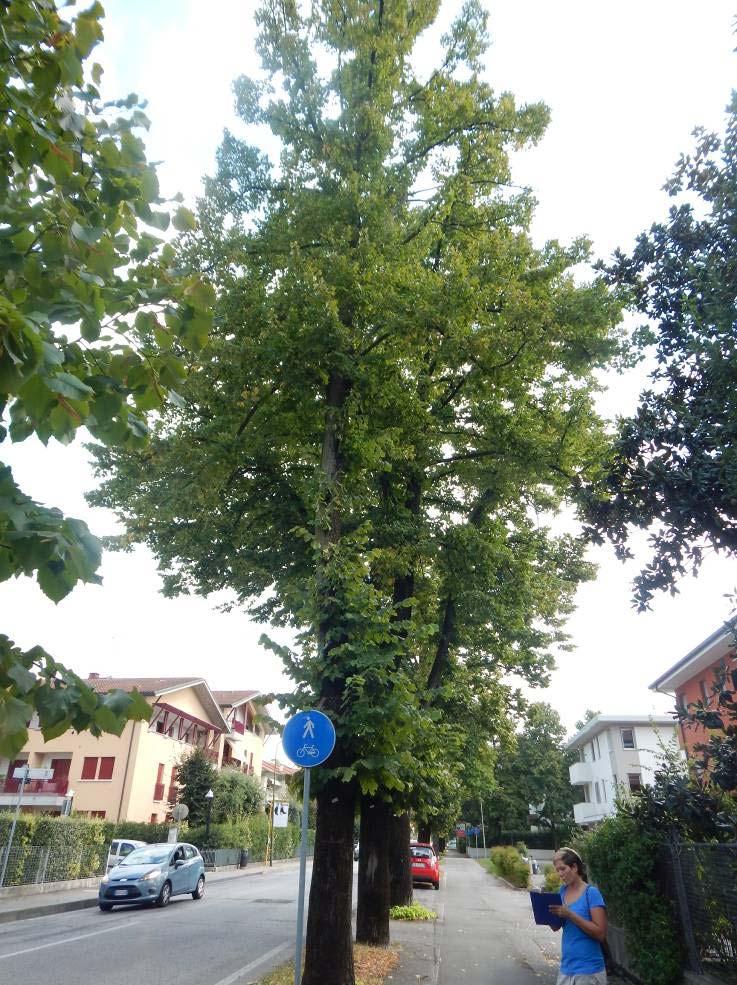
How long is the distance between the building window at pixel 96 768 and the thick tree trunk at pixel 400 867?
2531cm

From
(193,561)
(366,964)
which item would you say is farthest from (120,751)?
(366,964)

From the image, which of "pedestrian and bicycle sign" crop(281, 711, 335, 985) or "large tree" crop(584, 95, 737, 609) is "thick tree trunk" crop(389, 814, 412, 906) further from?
"large tree" crop(584, 95, 737, 609)

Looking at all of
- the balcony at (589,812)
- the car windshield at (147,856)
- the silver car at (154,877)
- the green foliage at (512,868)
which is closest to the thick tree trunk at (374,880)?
the silver car at (154,877)

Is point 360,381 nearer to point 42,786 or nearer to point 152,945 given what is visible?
point 152,945

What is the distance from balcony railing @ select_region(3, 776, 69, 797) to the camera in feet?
122

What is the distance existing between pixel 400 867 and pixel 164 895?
278 inches

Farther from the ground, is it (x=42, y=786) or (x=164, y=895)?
(x=42, y=786)

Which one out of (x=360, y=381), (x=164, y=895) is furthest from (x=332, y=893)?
(x=164, y=895)

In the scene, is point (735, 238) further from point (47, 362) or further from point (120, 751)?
point (120, 751)

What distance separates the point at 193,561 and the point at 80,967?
6601 millimetres

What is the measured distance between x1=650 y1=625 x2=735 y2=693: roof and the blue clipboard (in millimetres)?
13607

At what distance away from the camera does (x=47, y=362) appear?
2.30 meters

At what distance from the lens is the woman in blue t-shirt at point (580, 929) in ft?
16.9

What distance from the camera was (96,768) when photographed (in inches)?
1478
